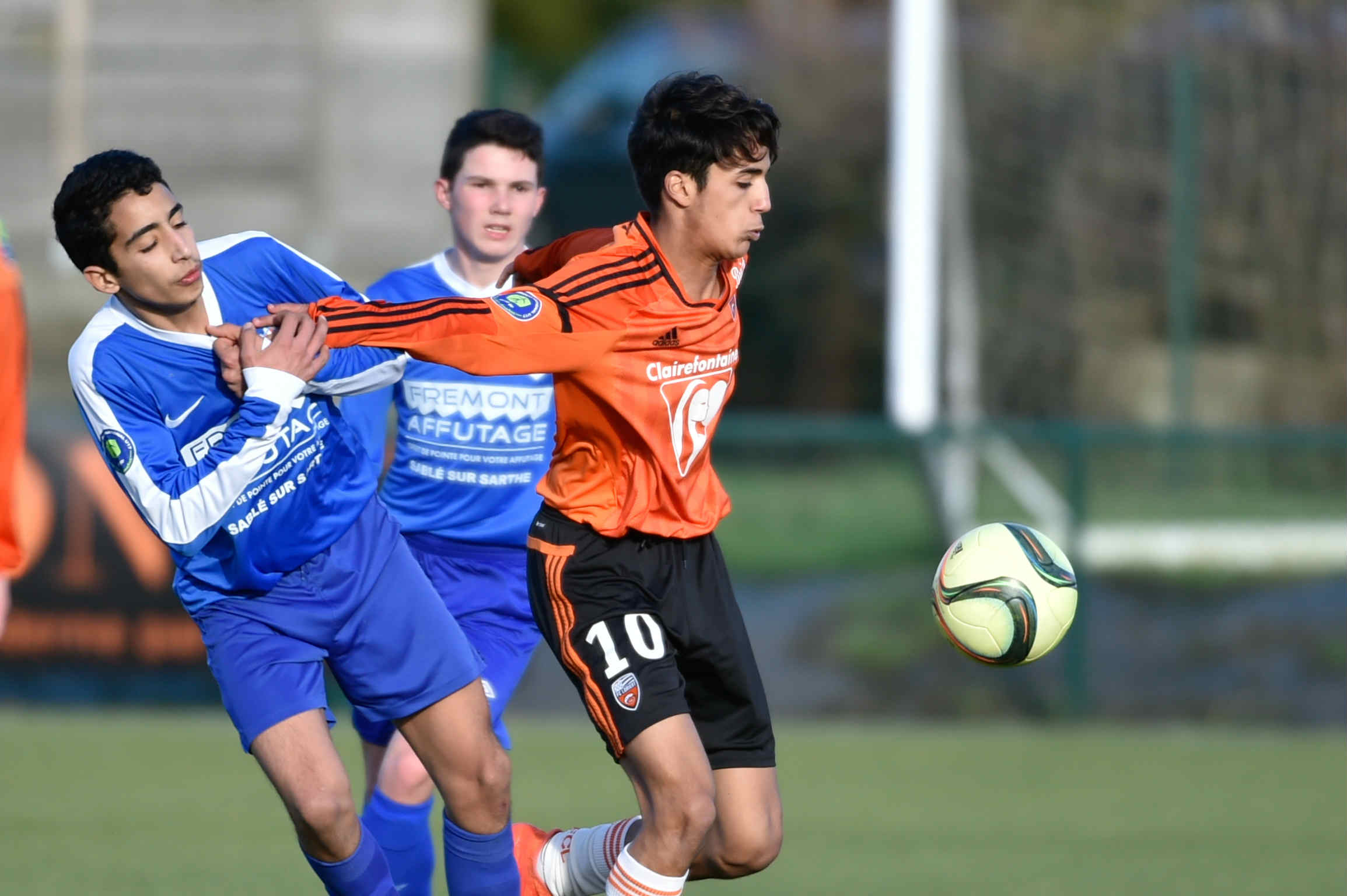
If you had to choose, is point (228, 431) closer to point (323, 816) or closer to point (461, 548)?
point (323, 816)

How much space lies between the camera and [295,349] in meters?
3.76

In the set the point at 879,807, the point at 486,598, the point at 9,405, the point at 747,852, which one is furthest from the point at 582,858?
the point at 879,807

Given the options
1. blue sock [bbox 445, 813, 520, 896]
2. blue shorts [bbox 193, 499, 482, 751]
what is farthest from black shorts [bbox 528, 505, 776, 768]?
blue sock [bbox 445, 813, 520, 896]

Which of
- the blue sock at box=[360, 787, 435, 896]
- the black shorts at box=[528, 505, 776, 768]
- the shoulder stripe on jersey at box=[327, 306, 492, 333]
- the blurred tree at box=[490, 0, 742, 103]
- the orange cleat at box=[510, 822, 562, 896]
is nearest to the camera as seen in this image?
the shoulder stripe on jersey at box=[327, 306, 492, 333]

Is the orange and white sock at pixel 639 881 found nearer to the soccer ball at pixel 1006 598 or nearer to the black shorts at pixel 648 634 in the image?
the black shorts at pixel 648 634

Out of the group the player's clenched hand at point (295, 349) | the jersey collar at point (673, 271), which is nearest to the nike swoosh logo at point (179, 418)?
the player's clenched hand at point (295, 349)

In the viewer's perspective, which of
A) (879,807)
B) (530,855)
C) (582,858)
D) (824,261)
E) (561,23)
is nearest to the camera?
(582,858)

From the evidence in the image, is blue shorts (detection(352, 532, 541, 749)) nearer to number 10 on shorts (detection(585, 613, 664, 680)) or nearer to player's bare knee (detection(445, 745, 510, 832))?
player's bare knee (detection(445, 745, 510, 832))

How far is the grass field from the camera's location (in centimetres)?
575

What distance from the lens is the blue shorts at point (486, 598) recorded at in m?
4.90

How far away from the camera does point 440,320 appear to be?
148 inches

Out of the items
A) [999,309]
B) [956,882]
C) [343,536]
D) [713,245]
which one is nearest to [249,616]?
[343,536]

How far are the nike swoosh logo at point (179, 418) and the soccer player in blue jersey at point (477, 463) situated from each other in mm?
802

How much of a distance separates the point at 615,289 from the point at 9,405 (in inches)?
55.6
